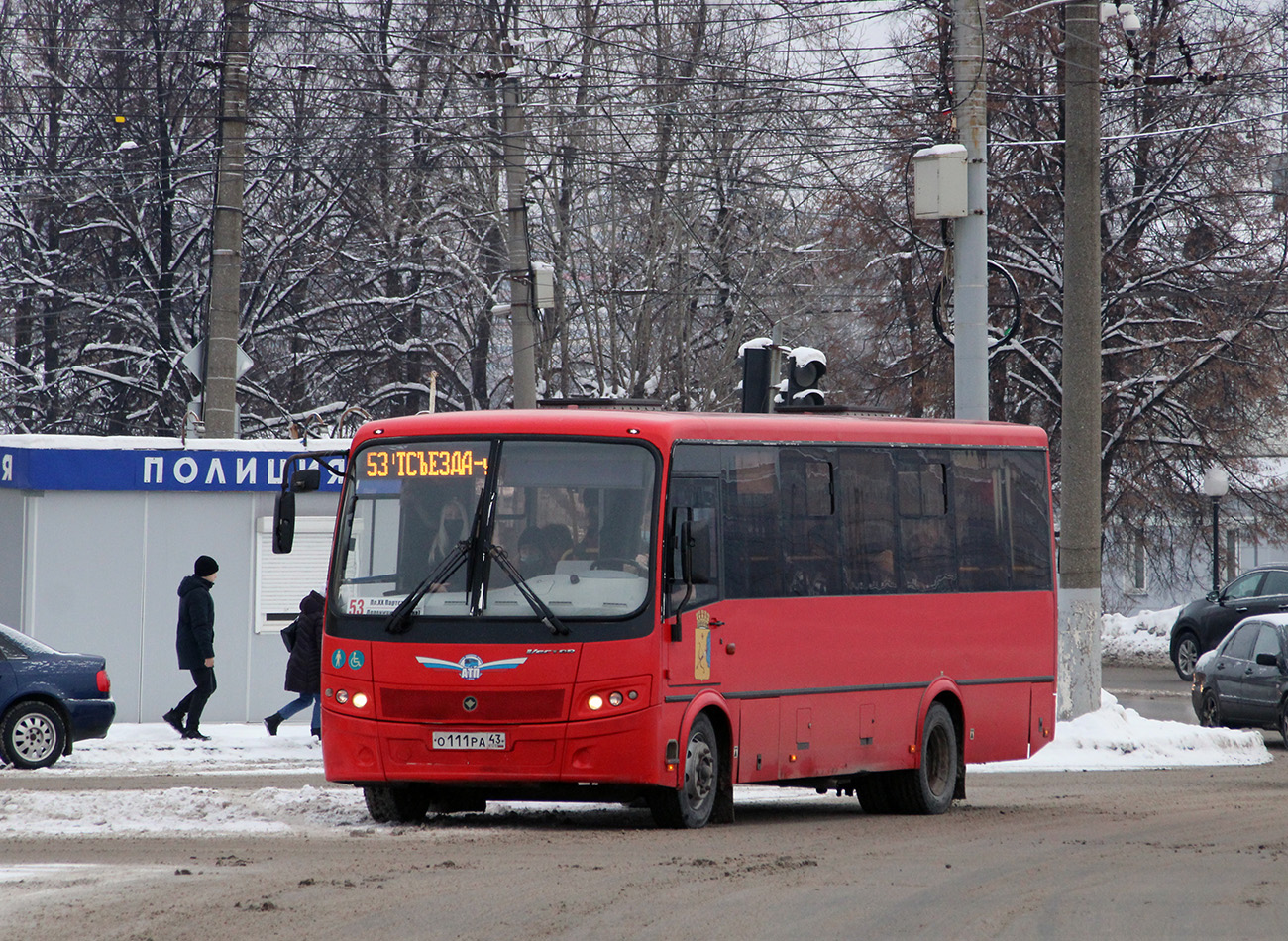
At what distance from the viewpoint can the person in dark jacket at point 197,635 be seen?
19.9 meters

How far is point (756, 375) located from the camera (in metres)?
19.0

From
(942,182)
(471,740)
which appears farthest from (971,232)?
(471,740)

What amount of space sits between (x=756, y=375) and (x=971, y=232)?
9.68 feet

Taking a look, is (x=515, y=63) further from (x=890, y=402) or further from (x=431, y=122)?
(x=890, y=402)

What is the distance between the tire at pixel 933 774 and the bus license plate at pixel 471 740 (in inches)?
152

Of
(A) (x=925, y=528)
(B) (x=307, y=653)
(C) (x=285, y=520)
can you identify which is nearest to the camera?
(C) (x=285, y=520)

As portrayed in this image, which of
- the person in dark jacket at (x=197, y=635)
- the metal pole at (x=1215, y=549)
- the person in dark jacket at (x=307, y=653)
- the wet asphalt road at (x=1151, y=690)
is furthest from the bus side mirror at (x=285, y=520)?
the metal pole at (x=1215, y=549)

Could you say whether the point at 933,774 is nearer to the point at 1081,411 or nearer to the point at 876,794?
the point at 876,794

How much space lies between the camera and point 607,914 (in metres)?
8.63

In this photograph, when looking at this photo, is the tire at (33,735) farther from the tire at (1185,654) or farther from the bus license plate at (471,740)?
the tire at (1185,654)

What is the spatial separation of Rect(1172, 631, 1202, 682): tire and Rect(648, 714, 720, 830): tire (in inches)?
812

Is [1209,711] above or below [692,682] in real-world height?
below

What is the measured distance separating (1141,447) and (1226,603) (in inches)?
169

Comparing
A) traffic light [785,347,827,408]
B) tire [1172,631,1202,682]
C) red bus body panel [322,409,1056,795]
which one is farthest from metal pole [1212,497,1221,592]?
red bus body panel [322,409,1056,795]
